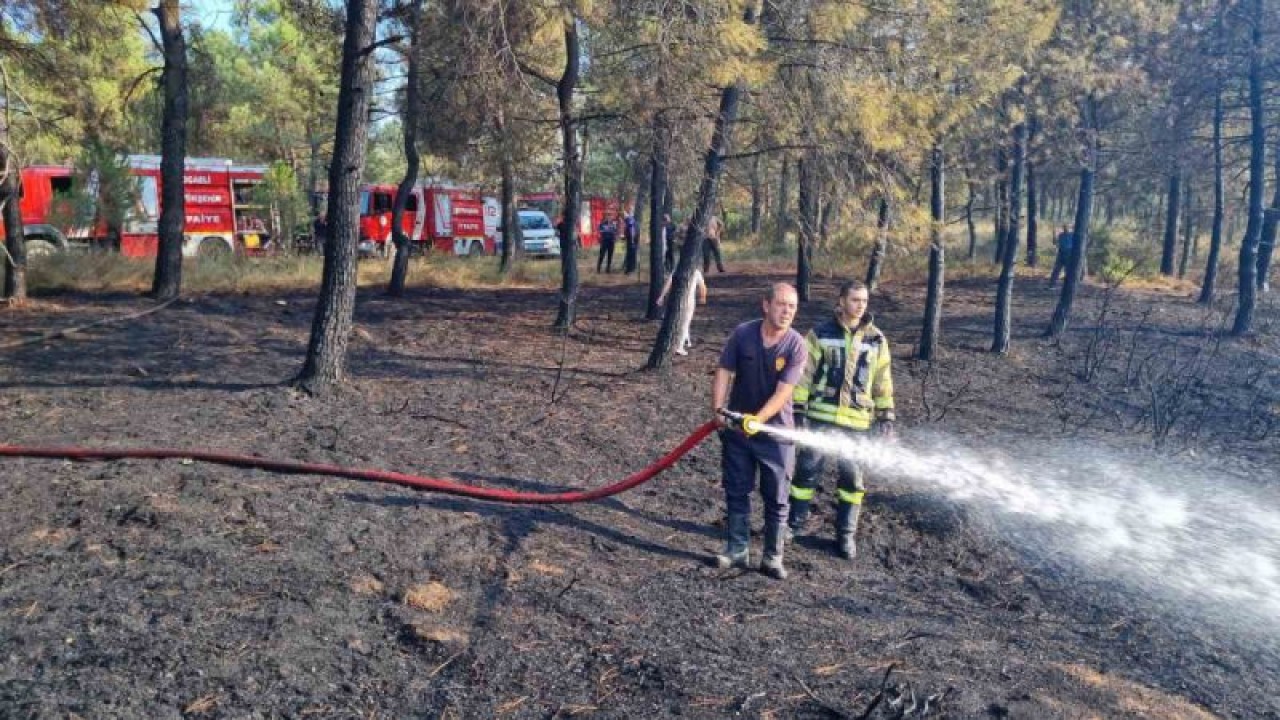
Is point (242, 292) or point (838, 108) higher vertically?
point (838, 108)

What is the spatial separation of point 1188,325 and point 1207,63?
4.82m

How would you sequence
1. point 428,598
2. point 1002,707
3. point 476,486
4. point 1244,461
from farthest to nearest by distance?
Result: point 1244,461
point 476,486
point 428,598
point 1002,707

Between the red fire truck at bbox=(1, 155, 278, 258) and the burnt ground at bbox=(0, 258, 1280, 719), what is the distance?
1159cm

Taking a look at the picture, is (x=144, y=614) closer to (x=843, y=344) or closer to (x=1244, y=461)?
(x=843, y=344)

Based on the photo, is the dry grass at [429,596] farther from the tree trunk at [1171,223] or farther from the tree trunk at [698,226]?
the tree trunk at [1171,223]

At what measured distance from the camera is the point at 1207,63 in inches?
641

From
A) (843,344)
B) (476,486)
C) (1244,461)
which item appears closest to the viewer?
(843,344)

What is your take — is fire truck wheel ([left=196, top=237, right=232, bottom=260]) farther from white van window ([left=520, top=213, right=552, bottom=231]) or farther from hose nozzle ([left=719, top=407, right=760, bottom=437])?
hose nozzle ([left=719, top=407, right=760, bottom=437])

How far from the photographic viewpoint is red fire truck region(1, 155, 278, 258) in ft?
65.6

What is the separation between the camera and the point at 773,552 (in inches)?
214

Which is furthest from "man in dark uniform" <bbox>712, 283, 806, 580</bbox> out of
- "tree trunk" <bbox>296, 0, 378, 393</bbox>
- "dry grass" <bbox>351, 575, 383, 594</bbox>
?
"tree trunk" <bbox>296, 0, 378, 393</bbox>

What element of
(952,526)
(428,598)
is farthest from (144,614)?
(952,526)

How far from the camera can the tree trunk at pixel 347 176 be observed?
310 inches

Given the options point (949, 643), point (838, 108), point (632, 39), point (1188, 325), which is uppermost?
point (632, 39)
